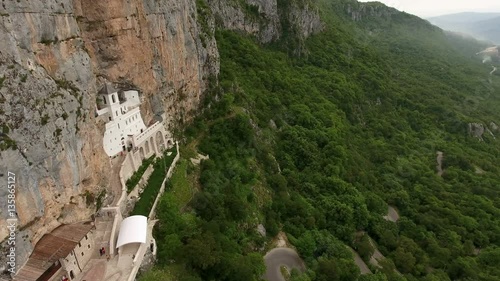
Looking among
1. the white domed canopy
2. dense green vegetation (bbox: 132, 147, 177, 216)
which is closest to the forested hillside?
dense green vegetation (bbox: 132, 147, 177, 216)

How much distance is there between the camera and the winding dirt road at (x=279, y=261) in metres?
45.7

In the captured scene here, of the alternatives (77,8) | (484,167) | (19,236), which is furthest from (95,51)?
(484,167)

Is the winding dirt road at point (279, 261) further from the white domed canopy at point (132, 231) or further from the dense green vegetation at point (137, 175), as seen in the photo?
the dense green vegetation at point (137, 175)

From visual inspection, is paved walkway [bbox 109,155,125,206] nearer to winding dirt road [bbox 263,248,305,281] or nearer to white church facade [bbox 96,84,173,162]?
white church facade [bbox 96,84,173,162]

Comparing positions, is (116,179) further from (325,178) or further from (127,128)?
(325,178)

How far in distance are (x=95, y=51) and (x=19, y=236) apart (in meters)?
21.7

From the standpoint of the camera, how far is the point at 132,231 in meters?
32.2

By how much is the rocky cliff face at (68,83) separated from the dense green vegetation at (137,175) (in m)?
3.66

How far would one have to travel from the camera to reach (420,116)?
117 m

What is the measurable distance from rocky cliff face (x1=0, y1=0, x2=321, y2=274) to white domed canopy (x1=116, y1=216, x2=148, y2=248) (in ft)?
11.5

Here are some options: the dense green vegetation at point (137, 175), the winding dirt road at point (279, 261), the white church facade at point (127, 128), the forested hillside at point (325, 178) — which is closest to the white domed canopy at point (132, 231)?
the forested hillside at point (325, 178)

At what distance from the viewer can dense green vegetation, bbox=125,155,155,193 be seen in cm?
3922

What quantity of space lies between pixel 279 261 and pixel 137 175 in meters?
22.6

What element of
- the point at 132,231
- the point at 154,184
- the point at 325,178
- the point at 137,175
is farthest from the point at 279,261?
the point at 325,178
